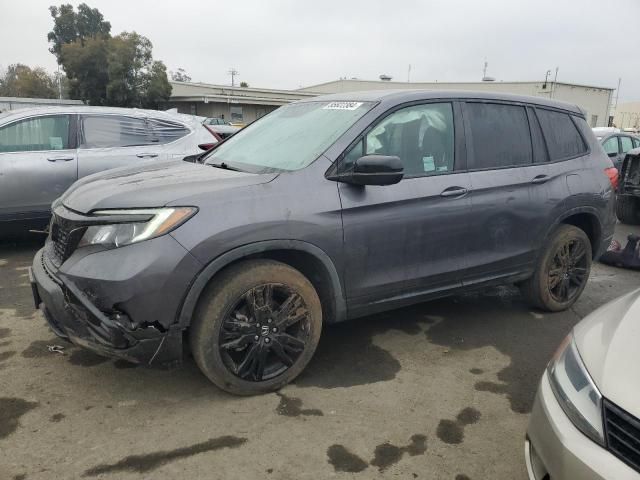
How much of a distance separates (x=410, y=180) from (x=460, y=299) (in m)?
1.88

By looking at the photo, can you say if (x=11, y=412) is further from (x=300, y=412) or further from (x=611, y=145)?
(x=611, y=145)

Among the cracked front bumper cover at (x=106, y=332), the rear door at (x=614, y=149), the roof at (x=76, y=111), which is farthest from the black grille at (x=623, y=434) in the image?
the rear door at (x=614, y=149)

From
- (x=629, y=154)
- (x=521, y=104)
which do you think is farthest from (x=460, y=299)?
(x=629, y=154)

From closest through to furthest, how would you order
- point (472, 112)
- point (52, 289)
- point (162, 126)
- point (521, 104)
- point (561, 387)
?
point (561, 387) → point (52, 289) → point (472, 112) → point (521, 104) → point (162, 126)

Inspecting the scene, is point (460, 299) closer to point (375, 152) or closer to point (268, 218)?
point (375, 152)

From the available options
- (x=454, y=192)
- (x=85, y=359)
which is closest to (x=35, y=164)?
(x=85, y=359)

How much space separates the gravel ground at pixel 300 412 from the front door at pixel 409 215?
0.53 metres

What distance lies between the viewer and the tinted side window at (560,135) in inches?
168

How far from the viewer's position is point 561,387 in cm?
200

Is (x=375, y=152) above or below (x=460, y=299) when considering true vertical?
above

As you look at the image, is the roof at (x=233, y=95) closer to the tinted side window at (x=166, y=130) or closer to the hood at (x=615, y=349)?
the tinted side window at (x=166, y=130)

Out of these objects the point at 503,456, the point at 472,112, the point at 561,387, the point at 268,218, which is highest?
the point at 472,112

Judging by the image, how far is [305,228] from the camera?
117 inches

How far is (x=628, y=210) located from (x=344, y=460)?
8.35 m
